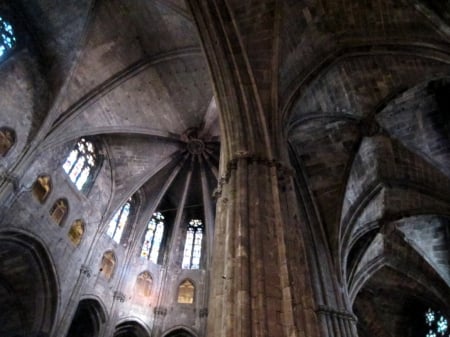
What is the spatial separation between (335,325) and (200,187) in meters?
10.3

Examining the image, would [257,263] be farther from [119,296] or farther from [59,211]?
[119,296]

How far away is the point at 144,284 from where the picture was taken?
17.2 meters

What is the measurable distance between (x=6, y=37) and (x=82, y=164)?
550 cm

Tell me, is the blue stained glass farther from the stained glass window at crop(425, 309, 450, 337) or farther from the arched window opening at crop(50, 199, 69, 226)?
the arched window opening at crop(50, 199, 69, 226)

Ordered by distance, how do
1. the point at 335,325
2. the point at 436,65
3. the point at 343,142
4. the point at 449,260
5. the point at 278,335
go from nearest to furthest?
1. the point at 278,335
2. the point at 436,65
3. the point at 335,325
4. the point at 343,142
5. the point at 449,260

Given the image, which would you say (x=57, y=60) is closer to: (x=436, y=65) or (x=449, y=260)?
(x=436, y=65)

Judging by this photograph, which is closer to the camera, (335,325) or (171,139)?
(335,325)

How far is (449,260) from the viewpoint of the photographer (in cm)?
1878

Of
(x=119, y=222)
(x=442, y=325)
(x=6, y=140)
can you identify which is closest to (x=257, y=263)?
(x=6, y=140)

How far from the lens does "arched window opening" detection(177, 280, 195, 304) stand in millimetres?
17344

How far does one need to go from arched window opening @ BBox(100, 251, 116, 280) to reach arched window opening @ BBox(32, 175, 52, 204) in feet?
12.6

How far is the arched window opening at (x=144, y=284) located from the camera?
55.7 feet

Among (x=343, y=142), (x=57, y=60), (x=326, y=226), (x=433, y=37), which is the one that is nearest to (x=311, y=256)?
(x=326, y=226)

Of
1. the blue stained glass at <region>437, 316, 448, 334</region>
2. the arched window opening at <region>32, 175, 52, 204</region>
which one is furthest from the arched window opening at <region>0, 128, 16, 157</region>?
the blue stained glass at <region>437, 316, 448, 334</region>
